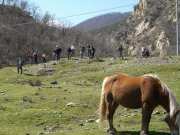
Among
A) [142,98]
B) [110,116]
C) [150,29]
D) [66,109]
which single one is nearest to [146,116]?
[142,98]

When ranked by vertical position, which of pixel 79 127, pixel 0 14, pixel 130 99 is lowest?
pixel 79 127

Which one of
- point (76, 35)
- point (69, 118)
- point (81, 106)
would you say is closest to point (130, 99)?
point (69, 118)

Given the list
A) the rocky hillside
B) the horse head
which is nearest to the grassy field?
the horse head

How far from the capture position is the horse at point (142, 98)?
1650 cm

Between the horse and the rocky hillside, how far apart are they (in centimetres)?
11801

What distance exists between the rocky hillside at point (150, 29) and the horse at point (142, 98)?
118012 mm

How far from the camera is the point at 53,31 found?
143750mm

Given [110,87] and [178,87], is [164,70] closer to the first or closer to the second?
[178,87]

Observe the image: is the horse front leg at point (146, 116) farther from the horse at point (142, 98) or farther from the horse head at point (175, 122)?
the horse head at point (175, 122)

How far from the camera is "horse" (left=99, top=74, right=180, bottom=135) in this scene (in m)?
16.5

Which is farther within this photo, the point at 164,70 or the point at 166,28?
the point at 166,28

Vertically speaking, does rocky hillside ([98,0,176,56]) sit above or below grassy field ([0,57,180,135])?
above

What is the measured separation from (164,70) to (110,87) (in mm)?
24124

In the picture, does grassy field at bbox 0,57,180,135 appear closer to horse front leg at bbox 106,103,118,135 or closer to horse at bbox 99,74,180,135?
horse front leg at bbox 106,103,118,135
